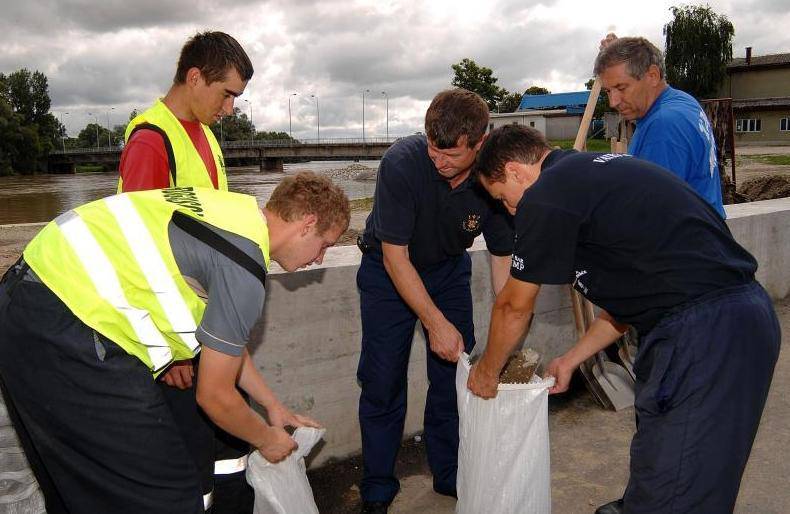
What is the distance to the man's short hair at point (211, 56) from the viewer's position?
261 centimetres


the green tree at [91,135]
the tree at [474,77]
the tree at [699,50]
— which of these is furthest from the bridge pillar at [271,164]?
the green tree at [91,135]

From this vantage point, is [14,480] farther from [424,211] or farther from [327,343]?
[424,211]

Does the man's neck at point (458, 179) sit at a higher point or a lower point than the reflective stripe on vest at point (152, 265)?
higher

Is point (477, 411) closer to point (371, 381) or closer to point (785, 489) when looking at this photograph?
point (371, 381)

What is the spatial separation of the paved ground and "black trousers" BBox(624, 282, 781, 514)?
1.28 m

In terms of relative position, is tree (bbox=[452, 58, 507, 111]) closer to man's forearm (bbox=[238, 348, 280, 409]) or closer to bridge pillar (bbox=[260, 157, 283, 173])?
bridge pillar (bbox=[260, 157, 283, 173])

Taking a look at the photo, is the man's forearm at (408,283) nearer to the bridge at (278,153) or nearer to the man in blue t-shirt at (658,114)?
the man in blue t-shirt at (658,114)

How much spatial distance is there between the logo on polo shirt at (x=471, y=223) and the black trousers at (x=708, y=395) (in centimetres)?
112

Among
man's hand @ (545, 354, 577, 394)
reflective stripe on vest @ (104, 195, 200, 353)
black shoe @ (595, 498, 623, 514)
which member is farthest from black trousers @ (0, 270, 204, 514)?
black shoe @ (595, 498, 623, 514)

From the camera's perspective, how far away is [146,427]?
5.44 feet

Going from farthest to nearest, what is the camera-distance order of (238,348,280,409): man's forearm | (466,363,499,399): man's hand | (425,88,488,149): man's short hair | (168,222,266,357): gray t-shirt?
(425,88,488,149): man's short hair, (466,363,499,399): man's hand, (238,348,280,409): man's forearm, (168,222,266,357): gray t-shirt

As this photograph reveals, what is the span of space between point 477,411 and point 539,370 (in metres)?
0.45

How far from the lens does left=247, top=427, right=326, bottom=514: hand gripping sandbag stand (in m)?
2.15

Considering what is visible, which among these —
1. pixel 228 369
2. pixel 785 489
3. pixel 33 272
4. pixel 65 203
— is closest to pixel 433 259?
pixel 228 369
